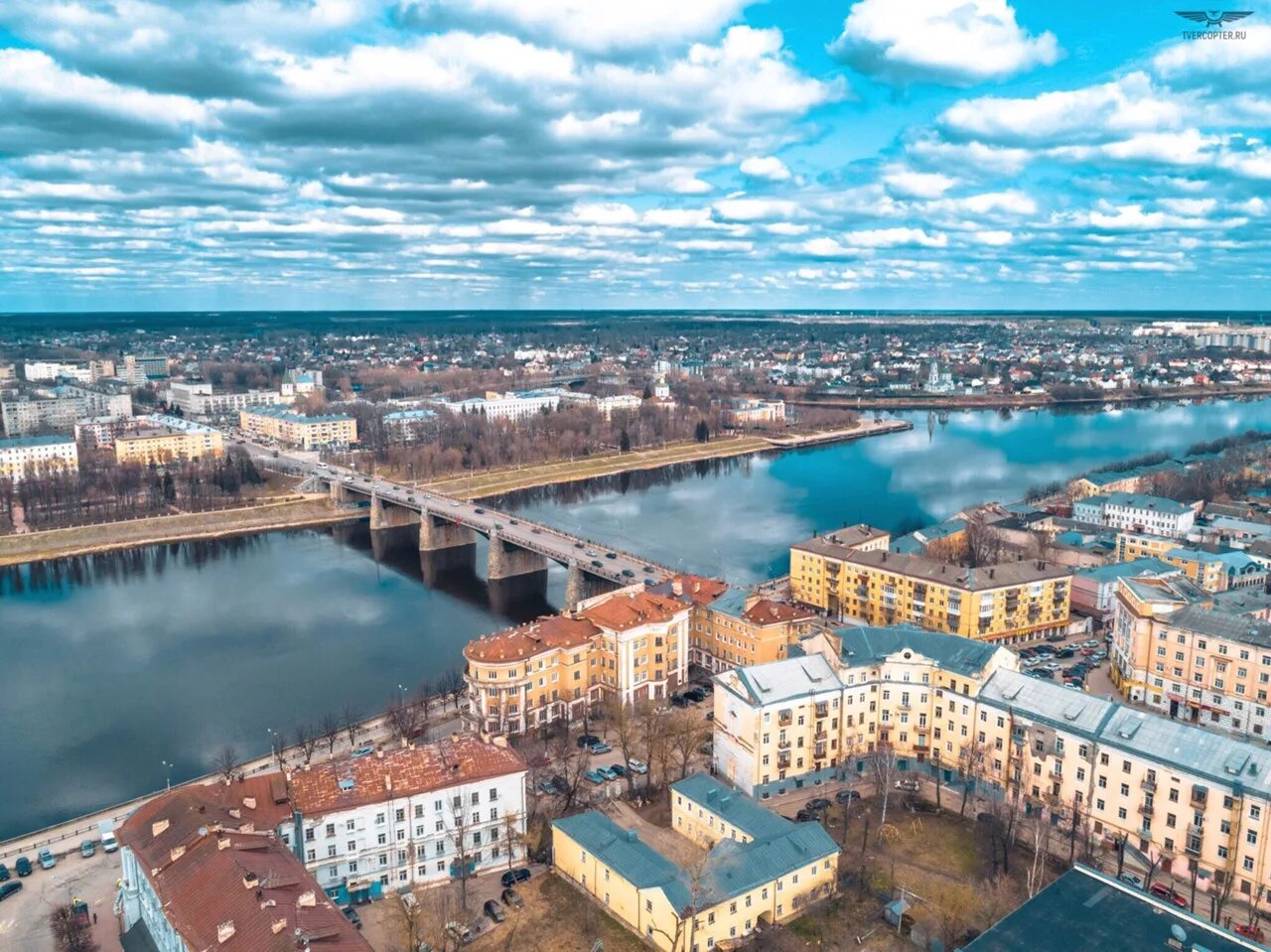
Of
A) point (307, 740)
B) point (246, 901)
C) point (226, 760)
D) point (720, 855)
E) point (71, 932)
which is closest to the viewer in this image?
point (246, 901)

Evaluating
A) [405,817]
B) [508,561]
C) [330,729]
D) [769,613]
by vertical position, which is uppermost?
[769,613]

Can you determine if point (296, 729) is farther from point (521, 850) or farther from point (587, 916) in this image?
point (587, 916)

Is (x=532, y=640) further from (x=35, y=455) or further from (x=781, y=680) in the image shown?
(x=35, y=455)

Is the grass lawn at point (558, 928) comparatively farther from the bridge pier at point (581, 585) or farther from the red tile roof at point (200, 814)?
the bridge pier at point (581, 585)

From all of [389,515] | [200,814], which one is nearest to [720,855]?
[200,814]

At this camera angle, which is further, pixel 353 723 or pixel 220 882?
pixel 353 723

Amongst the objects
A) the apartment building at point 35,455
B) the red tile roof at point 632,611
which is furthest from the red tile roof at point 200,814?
the apartment building at point 35,455

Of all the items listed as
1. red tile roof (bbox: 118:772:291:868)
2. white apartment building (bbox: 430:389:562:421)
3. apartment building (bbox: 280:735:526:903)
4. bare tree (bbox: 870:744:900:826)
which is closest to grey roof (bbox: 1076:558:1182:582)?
bare tree (bbox: 870:744:900:826)
